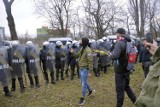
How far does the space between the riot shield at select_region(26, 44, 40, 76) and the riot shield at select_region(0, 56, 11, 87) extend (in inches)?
53.3

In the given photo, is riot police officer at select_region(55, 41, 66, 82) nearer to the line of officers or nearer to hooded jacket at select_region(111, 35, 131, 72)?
the line of officers

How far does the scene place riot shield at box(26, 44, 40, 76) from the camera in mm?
10773

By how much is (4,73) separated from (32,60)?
5.63 ft

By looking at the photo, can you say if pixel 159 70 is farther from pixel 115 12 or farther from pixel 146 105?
pixel 115 12

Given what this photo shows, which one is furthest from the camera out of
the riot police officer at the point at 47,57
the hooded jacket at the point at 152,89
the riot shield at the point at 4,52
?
the riot police officer at the point at 47,57

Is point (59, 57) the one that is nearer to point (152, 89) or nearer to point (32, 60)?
point (32, 60)

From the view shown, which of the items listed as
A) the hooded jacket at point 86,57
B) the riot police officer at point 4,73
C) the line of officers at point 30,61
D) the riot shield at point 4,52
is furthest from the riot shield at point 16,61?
the hooded jacket at point 86,57

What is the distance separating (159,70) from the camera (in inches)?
75.2

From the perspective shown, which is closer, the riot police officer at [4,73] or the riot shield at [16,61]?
the riot police officer at [4,73]

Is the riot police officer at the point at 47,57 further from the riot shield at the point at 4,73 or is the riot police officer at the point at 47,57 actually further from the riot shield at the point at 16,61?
the riot shield at the point at 4,73

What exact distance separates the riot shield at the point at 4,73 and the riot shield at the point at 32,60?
1.35m

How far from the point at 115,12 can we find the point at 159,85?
141ft

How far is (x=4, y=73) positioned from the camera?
934 centimetres

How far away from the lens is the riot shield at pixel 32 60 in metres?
10.8
